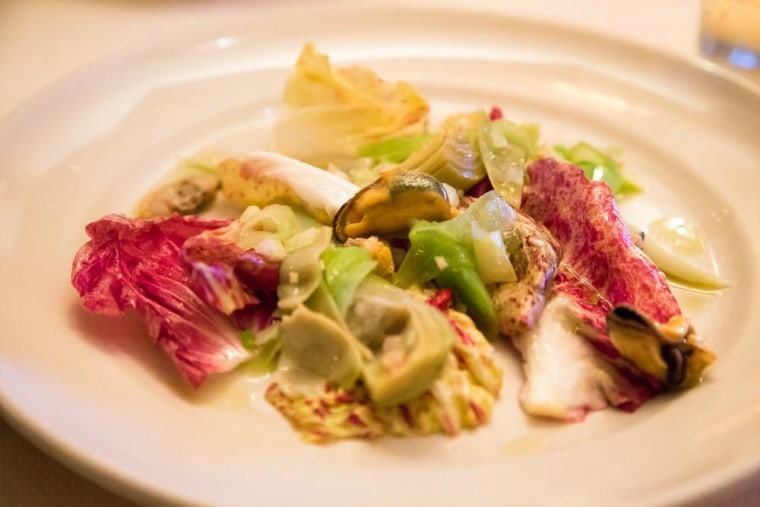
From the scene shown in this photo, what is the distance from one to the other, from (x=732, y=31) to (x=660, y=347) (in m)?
1.73

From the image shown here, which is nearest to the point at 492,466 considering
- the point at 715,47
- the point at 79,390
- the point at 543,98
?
the point at 79,390

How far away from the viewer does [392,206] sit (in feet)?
5.40

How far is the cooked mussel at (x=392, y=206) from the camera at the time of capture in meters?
1.64

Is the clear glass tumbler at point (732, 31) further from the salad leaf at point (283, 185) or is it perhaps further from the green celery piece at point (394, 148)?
the salad leaf at point (283, 185)

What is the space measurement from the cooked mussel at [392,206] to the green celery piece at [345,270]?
4.6 inches

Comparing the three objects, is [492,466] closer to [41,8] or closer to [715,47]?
[715,47]

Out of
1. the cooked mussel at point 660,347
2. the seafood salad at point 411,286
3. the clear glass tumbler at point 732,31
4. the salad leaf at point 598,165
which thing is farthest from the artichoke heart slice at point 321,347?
the clear glass tumbler at point 732,31

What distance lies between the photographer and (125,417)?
1296 millimetres

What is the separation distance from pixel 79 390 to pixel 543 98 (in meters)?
1.75

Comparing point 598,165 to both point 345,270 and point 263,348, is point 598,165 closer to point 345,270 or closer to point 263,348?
point 345,270

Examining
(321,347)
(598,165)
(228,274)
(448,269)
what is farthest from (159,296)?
(598,165)

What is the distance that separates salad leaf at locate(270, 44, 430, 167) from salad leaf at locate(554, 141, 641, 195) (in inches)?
17.9

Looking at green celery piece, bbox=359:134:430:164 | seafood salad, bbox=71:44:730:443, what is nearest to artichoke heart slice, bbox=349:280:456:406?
seafood salad, bbox=71:44:730:443

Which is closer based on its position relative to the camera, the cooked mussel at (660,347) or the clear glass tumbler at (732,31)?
the cooked mussel at (660,347)
